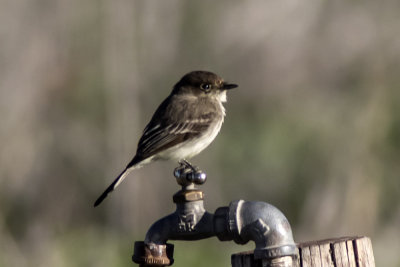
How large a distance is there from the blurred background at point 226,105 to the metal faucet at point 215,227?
5494 millimetres

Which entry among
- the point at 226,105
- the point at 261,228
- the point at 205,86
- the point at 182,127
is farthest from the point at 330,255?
the point at 226,105

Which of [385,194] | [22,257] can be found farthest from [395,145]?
[22,257]

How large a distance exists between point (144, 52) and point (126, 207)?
2462mm

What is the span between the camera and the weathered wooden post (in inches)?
208

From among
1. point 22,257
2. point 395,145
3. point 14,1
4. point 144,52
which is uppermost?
point 14,1

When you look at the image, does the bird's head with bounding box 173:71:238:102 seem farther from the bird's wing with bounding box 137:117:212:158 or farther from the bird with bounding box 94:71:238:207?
the bird's wing with bounding box 137:117:212:158

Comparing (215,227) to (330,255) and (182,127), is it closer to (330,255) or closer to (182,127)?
(330,255)

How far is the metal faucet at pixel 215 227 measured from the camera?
17.5 ft

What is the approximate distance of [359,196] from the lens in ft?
38.1

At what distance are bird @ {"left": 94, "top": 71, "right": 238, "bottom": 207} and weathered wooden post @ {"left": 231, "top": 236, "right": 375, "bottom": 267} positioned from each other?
9.64 ft

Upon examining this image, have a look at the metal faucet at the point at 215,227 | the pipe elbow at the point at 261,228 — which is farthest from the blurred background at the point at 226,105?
the pipe elbow at the point at 261,228

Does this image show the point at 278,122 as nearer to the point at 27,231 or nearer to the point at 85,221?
the point at 85,221

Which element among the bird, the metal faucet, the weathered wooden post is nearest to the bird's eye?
the bird

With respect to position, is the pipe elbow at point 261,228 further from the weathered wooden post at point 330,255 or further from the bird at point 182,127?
the bird at point 182,127
